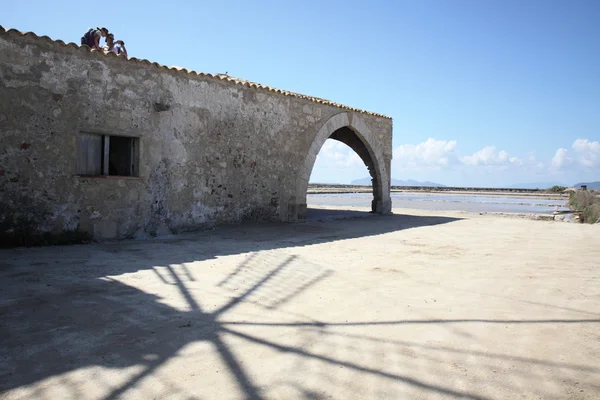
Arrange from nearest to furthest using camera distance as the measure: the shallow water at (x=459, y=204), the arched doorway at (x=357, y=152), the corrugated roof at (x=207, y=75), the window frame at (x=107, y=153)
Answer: the corrugated roof at (x=207, y=75)
the window frame at (x=107, y=153)
the arched doorway at (x=357, y=152)
the shallow water at (x=459, y=204)

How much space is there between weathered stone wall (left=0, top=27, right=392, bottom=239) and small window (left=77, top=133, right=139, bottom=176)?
17 cm

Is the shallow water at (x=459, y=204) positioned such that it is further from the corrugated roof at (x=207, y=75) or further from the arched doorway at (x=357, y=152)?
the corrugated roof at (x=207, y=75)

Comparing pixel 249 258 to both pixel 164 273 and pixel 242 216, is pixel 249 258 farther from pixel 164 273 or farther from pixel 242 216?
pixel 242 216

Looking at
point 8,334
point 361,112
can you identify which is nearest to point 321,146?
point 361,112

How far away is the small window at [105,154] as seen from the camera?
7203 millimetres

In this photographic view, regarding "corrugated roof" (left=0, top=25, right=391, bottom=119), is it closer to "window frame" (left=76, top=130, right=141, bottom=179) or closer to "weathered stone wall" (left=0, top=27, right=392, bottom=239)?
"weathered stone wall" (left=0, top=27, right=392, bottom=239)

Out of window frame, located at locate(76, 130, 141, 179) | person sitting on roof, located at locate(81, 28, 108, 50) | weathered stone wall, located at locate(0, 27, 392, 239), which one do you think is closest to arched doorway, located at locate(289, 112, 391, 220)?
weathered stone wall, located at locate(0, 27, 392, 239)

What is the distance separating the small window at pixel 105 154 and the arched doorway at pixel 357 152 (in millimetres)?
4193

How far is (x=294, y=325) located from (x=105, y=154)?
5.45 m

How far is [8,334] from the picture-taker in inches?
120

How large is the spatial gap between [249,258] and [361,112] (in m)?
8.18

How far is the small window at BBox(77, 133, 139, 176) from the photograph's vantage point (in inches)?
284

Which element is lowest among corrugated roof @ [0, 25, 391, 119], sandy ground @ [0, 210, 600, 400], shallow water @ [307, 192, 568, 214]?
sandy ground @ [0, 210, 600, 400]

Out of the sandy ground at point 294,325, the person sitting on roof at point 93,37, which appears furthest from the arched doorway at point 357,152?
the person sitting on roof at point 93,37
